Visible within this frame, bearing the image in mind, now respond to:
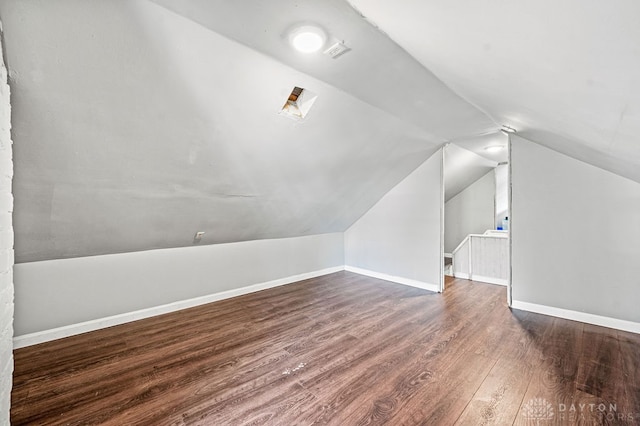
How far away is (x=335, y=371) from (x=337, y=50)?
2.18 m

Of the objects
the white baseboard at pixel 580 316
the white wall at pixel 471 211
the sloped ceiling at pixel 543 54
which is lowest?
the white baseboard at pixel 580 316

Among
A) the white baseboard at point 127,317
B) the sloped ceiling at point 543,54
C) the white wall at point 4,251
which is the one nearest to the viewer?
the sloped ceiling at point 543,54

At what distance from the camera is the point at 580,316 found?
2896 millimetres

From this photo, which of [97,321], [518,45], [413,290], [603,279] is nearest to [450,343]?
[413,290]

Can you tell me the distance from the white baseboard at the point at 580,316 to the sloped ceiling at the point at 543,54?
5.53 ft

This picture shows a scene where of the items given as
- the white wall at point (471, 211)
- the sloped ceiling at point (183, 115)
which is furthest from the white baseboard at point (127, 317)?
the white wall at point (471, 211)

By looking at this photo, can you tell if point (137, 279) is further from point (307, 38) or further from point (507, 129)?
point (507, 129)

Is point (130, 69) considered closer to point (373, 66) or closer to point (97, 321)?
point (373, 66)

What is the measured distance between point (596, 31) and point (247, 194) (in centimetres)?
270

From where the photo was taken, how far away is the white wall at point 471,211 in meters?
6.06

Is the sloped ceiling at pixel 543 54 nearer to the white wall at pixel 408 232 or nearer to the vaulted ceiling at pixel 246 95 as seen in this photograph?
the vaulted ceiling at pixel 246 95

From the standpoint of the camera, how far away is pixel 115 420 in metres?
1.56

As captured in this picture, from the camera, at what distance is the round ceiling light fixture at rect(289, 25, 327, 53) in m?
1.50

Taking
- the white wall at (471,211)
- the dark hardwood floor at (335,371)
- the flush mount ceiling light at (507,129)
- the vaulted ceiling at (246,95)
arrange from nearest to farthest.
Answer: the vaulted ceiling at (246,95)
the dark hardwood floor at (335,371)
the flush mount ceiling light at (507,129)
the white wall at (471,211)
